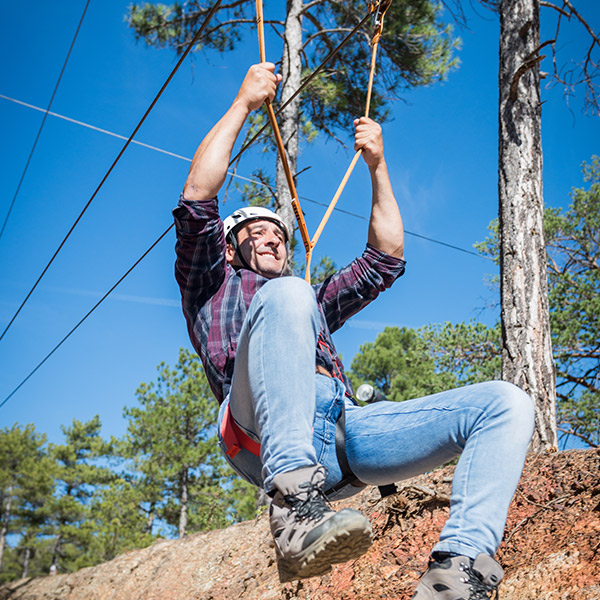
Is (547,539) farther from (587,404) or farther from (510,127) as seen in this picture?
(587,404)

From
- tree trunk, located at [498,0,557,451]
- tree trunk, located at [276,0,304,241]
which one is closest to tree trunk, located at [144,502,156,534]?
tree trunk, located at [276,0,304,241]

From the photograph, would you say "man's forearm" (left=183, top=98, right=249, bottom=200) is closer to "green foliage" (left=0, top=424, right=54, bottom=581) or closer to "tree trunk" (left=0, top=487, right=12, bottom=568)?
"green foliage" (left=0, top=424, right=54, bottom=581)

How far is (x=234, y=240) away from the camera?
254 centimetres

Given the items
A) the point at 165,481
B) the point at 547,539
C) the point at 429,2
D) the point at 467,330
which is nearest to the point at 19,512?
the point at 165,481

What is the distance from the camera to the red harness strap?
5.98 feet

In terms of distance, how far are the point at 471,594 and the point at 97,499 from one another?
78.4 ft

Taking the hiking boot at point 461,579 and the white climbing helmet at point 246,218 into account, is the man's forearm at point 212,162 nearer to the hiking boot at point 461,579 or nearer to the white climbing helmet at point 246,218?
the white climbing helmet at point 246,218

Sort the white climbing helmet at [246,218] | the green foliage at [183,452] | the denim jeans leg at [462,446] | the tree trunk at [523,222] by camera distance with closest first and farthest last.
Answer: the denim jeans leg at [462,446] → the white climbing helmet at [246,218] → the tree trunk at [523,222] → the green foliage at [183,452]

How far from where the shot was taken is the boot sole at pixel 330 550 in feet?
4.49

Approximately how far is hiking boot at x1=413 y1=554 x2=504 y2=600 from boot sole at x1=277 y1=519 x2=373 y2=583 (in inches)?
6.9

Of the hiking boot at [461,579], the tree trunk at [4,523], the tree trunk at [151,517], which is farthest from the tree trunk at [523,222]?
the tree trunk at [4,523]

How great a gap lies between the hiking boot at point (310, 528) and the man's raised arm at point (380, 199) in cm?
138

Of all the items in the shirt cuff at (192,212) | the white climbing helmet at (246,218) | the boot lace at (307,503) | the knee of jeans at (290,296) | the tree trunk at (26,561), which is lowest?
the boot lace at (307,503)

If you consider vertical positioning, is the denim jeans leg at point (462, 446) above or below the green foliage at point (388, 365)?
below
